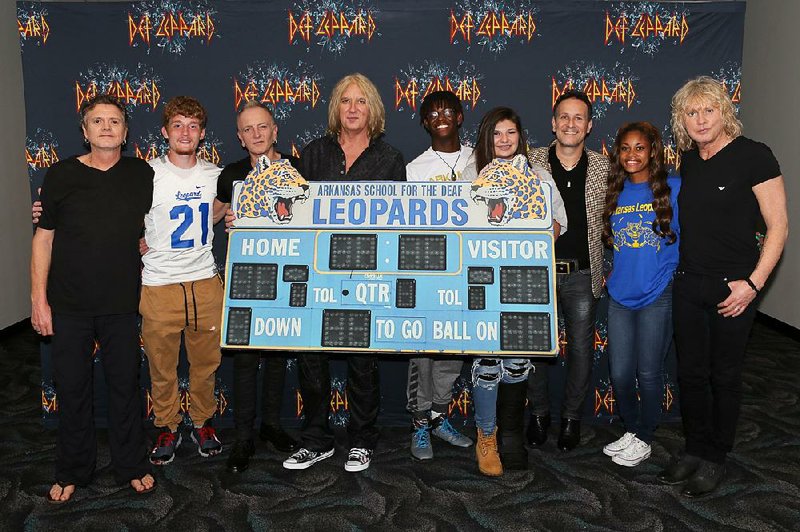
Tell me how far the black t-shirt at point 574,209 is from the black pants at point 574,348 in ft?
0.37

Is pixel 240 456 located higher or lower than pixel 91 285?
lower

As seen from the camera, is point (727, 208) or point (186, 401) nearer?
point (727, 208)

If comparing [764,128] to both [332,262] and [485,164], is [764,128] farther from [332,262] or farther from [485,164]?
[332,262]

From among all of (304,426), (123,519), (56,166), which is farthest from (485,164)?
(123,519)

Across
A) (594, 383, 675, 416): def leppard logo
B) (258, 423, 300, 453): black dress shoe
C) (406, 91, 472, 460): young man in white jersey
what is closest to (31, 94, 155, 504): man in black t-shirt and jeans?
(258, 423, 300, 453): black dress shoe

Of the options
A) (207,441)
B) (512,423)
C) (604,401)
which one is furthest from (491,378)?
(207,441)

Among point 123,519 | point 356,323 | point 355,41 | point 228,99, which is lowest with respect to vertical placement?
point 123,519

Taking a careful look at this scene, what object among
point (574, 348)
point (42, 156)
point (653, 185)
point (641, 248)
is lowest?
point (574, 348)

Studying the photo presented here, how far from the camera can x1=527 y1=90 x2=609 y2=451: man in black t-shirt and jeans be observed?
3.18 metres

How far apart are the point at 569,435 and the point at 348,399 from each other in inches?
50.9

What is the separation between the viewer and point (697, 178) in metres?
2.82

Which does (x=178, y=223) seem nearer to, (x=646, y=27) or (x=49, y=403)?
(x=49, y=403)

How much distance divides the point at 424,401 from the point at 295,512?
3.20 feet

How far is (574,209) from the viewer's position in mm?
3227
